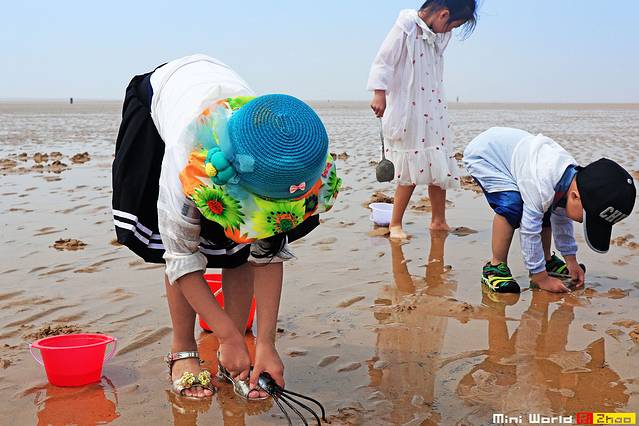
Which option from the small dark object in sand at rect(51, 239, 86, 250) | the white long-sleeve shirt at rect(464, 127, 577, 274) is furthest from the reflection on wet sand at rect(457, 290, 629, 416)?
the small dark object in sand at rect(51, 239, 86, 250)

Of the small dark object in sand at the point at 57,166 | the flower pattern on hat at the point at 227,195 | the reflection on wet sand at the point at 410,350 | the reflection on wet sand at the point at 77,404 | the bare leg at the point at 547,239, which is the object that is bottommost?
the reflection on wet sand at the point at 77,404

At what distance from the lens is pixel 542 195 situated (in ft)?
12.0

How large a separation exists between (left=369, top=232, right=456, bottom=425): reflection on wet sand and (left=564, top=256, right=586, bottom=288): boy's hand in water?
67cm

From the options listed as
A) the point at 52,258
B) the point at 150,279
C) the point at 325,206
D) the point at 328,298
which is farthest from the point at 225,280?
the point at 52,258

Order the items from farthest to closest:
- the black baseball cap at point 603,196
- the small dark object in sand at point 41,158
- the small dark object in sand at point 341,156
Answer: the small dark object in sand at point 341,156 → the small dark object in sand at point 41,158 → the black baseball cap at point 603,196

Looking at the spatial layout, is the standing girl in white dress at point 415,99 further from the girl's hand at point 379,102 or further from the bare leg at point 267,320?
the bare leg at point 267,320

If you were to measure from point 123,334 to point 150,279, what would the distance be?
0.82 metres

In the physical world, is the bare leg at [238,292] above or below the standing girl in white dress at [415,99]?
below

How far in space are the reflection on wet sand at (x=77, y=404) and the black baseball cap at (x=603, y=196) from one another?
7.60 ft

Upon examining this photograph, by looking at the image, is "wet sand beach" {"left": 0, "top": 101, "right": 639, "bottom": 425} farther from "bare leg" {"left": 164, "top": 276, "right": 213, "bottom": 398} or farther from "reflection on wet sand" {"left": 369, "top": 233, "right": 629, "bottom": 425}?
"bare leg" {"left": 164, "top": 276, "right": 213, "bottom": 398}

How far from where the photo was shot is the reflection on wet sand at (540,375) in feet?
8.15

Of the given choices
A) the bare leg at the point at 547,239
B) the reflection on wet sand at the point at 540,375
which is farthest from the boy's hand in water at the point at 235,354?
the bare leg at the point at 547,239

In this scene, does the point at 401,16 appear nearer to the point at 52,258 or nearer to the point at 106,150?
the point at 52,258

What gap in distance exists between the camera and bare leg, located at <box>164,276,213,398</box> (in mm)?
2635
